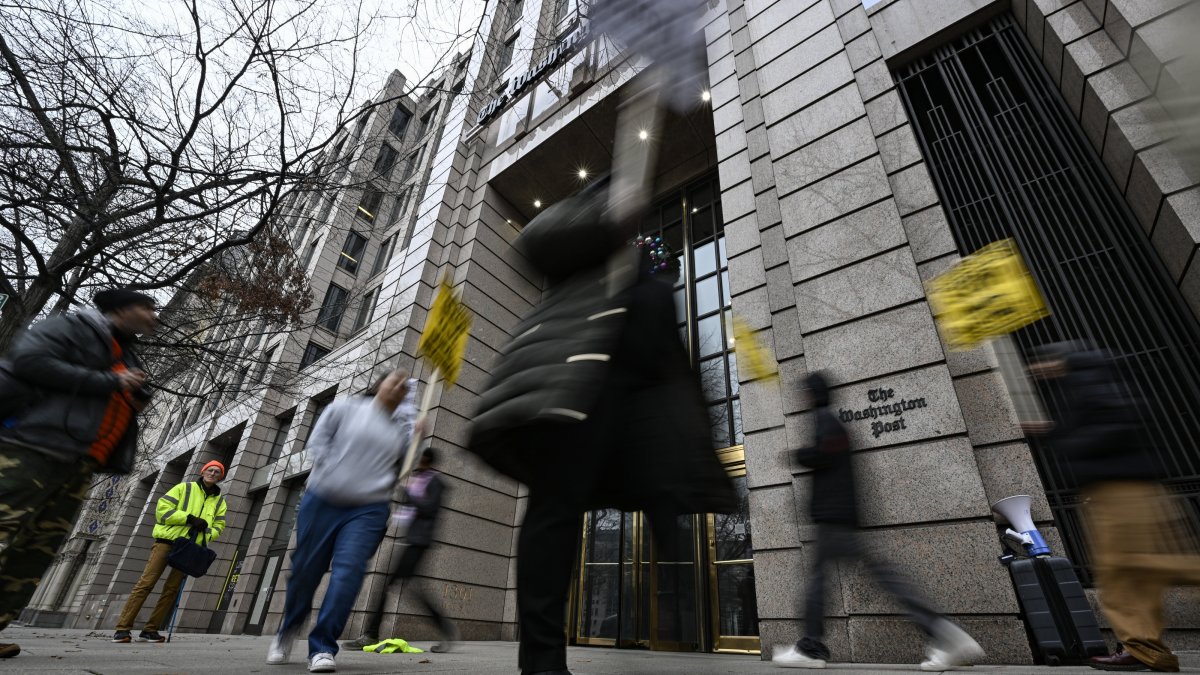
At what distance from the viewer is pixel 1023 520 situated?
4.08 meters

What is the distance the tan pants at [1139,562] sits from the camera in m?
2.91

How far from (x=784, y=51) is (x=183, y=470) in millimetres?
26322

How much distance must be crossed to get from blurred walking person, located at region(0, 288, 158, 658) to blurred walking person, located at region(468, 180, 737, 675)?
2774 mm

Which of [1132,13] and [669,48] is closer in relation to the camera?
[669,48]

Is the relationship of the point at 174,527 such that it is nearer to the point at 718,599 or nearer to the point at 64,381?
the point at 64,381

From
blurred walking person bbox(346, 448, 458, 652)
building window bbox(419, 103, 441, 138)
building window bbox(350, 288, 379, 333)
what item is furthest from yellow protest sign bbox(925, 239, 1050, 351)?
building window bbox(419, 103, 441, 138)

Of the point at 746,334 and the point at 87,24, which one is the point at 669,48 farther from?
the point at 87,24

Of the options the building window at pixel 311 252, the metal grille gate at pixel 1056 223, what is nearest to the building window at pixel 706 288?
the metal grille gate at pixel 1056 223

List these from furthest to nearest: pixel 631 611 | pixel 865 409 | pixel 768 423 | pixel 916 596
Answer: pixel 631 611
pixel 768 423
pixel 865 409
pixel 916 596

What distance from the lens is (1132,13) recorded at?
17.0 feet

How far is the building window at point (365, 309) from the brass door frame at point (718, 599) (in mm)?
13647

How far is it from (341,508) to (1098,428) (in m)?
4.83

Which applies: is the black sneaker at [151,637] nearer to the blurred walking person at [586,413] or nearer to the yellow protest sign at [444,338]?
the yellow protest sign at [444,338]

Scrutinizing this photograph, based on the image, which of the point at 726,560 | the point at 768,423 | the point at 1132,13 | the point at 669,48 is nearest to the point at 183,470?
the point at 726,560
